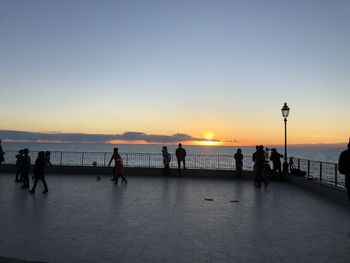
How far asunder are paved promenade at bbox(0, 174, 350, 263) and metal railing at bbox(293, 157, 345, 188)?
106 cm

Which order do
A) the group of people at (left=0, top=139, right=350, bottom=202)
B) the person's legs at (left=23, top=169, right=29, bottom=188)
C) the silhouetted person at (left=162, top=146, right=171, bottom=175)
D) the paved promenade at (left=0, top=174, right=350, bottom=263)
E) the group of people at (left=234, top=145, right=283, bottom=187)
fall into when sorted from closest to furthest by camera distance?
the paved promenade at (left=0, top=174, right=350, bottom=263)
the group of people at (left=0, top=139, right=350, bottom=202)
the person's legs at (left=23, top=169, right=29, bottom=188)
the group of people at (left=234, top=145, right=283, bottom=187)
the silhouetted person at (left=162, top=146, right=171, bottom=175)

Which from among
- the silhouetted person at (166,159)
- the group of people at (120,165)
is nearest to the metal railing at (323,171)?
the group of people at (120,165)

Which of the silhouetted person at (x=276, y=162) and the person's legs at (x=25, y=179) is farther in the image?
the silhouetted person at (x=276, y=162)

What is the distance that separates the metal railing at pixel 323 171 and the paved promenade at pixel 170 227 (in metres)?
1.06

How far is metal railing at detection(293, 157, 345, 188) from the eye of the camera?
1398 cm

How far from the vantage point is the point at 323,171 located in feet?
51.4

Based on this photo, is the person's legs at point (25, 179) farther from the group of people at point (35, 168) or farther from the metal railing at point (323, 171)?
the metal railing at point (323, 171)

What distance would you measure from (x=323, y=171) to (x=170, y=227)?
352 inches

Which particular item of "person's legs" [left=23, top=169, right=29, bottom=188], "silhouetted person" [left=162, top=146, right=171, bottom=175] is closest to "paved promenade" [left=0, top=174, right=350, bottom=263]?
"person's legs" [left=23, top=169, right=29, bottom=188]

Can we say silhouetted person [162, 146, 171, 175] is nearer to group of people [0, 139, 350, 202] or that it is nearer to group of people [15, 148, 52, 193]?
group of people [0, 139, 350, 202]

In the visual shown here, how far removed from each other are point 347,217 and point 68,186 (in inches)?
429

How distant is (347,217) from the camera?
34.0 feet

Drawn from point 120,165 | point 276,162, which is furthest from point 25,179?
point 276,162

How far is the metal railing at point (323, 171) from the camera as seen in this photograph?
14.0 meters
